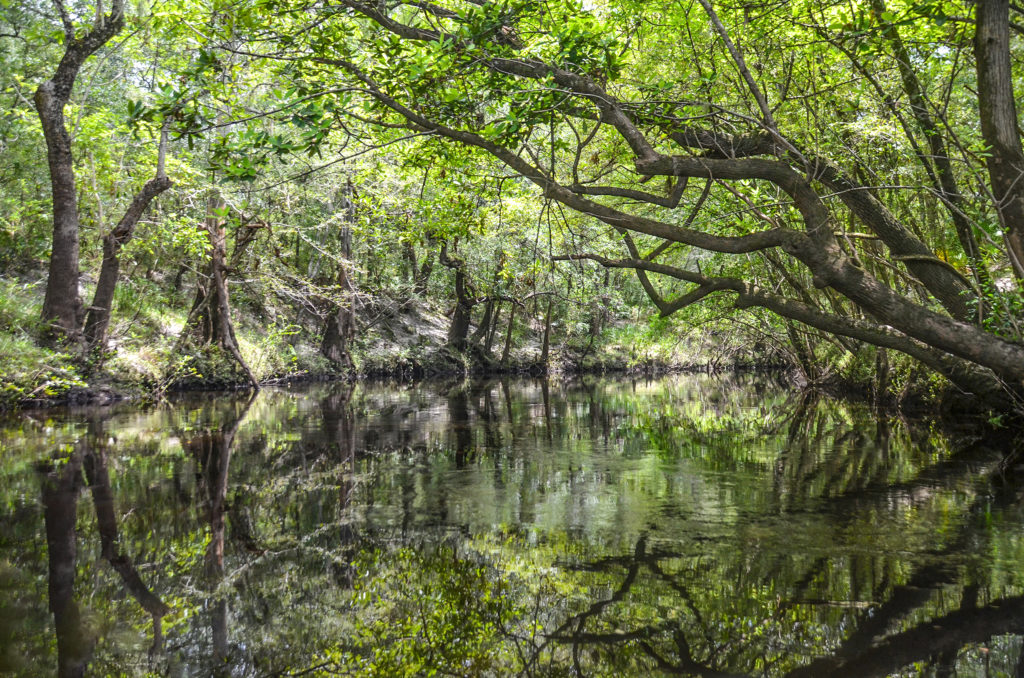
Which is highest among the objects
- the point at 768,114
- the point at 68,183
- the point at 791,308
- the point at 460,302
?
the point at 68,183

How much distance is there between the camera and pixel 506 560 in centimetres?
396

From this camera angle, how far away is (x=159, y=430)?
380 inches

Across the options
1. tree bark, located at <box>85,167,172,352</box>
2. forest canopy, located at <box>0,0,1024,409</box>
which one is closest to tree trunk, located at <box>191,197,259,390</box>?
forest canopy, located at <box>0,0,1024,409</box>

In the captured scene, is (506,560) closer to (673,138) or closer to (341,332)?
(673,138)

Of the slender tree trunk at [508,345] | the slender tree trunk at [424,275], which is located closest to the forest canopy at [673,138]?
the slender tree trunk at [424,275]

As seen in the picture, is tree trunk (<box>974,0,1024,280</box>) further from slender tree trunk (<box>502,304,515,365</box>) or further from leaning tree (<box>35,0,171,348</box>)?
slender tree trunk (<box>502,304,515,365</box>)

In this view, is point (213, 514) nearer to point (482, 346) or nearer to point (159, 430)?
point (159, 430)

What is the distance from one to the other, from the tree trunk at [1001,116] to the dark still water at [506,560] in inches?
100

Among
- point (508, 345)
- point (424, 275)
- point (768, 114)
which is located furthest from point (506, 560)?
point (508, 345)

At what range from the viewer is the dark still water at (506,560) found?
2793 mm

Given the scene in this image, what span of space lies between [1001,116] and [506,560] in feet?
21.1

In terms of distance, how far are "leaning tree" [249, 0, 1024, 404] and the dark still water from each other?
1.74 m

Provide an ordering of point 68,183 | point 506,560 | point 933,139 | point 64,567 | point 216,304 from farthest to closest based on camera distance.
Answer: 1. point 216,304
2. point 68,183
3. point 933,139
4. point 506,560
5. point 64,567

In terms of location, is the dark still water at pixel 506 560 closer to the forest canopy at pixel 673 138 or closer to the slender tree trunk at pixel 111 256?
the forest canopy at pixel 673 138
